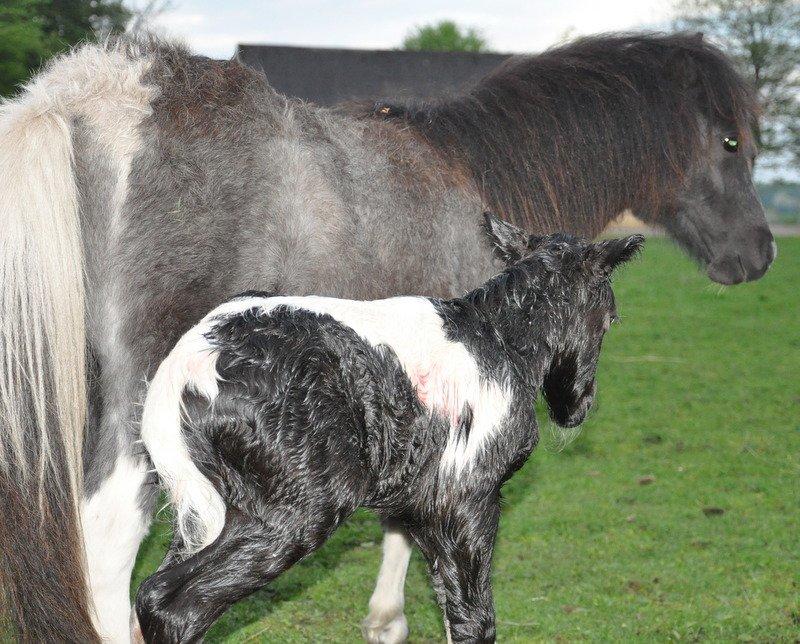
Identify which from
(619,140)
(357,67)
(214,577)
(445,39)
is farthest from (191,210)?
(445,39)

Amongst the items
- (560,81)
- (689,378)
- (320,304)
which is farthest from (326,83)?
(320,304)

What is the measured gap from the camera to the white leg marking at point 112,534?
2.94 m

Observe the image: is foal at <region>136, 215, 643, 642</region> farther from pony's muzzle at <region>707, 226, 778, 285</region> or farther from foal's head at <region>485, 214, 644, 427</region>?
pony's muzzle at <region>707, 226, 778, 285</region>

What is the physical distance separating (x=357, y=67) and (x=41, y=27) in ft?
33.3

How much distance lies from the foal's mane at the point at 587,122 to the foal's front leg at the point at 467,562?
1.73m

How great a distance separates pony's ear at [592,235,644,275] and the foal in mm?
52

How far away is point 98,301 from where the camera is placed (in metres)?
3.03

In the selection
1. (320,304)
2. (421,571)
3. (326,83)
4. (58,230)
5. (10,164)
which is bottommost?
(421,571)

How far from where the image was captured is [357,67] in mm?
15305

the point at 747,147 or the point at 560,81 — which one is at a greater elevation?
the point at 560,81

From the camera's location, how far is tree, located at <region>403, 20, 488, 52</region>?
1781 inches

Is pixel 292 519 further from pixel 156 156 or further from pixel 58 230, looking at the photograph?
pixel 156 156

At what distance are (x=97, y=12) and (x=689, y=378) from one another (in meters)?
6.53

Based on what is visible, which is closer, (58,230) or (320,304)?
(320,304)
